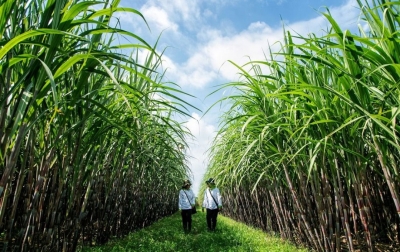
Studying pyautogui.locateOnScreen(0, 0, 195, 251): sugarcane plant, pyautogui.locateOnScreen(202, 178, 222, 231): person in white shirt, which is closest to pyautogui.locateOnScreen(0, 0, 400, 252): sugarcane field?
pyautogui.locateOnScreen(0, 0, 195, 251): sugarcane plant

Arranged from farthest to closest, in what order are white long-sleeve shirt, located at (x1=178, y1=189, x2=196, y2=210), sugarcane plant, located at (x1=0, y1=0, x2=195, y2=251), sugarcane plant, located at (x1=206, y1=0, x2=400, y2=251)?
white long-sleeve shirt, located at (x1=178, y1=189, x2=196, y2=210), sugarcane plant, located at (x1=206, y1=0, x2=400, y2=251), sugarcane plant, located at (x1=0, y1=0, x2=195, y2=251)

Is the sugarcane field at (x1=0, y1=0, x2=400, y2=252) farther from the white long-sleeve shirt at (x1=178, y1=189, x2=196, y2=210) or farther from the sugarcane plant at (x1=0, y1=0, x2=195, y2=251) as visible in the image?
the white long-sleeve shirt at (x1=178, y1=189, x2=196, y2=210)

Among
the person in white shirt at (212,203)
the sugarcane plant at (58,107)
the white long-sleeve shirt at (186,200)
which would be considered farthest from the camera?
the white long-sleeve shirt at (186,200)

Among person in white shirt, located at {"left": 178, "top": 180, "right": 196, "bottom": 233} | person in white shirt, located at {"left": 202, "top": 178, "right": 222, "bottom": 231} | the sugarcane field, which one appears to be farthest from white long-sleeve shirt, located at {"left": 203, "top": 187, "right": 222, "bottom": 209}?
the sugarcane field

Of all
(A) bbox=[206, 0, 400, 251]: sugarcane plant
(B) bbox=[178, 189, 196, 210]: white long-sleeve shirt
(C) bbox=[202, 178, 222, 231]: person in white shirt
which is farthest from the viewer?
(B) bbox=[178, 189, 196, 210]: white long-sleeve shirt

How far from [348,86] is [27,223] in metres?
1.85

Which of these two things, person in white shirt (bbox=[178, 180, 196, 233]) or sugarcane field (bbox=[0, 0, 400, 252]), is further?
person in white shirt (bbox=[178, 180, 196, 233])

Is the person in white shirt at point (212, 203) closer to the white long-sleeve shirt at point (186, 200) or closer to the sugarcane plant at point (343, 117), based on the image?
the white long-sleeve shirt at point (186, 200)

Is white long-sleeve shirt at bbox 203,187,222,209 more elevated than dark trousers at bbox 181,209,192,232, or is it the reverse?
white long-sleeve shirt at bbox 203,187,222,209

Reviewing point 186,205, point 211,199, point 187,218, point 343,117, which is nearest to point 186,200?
point 186,205

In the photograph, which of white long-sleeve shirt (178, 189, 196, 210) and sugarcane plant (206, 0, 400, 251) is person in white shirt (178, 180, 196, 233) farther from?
sugarcane plant (206, 0, 400, 251)

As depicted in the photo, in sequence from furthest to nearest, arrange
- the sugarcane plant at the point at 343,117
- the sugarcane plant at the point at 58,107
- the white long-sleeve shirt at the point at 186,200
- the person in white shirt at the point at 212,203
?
the white long-sleeve shirt at the point at 186,200 < the person in white shirt at the point at 212,203 < the sugarcane plant at the point at 343,117 < the sugarcane plant at the point at 58,107

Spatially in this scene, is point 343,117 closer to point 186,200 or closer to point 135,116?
point 135,116

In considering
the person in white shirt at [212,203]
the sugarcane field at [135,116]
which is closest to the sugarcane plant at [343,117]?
the sugarcane field at [135,116]
